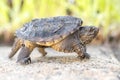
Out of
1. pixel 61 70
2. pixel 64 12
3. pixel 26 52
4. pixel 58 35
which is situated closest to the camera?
pixel 61 70

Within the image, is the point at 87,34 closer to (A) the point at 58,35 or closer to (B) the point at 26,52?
(A) the point at 58,35

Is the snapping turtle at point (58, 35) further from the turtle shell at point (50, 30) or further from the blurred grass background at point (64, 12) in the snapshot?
the blurred grass background at point (64, 12)

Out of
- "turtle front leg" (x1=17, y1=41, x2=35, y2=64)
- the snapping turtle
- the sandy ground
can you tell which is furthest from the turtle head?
"turtle front leg" (x1=17, y1=41, x2=35, y2=64)

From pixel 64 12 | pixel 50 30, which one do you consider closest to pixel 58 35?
pixel 50 30

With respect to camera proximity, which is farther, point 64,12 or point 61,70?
point 64,12

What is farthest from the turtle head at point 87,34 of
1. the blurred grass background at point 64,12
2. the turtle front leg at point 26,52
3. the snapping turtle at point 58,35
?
the blurred grass background at point 64,12

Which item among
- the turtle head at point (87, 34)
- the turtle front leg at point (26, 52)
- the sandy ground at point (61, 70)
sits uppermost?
the turtle head at point (87, 34)

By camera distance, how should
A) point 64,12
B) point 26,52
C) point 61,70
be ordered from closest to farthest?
point 61,70 < point 26,52 < point 64,12

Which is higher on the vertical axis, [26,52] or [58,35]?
[58,35]
